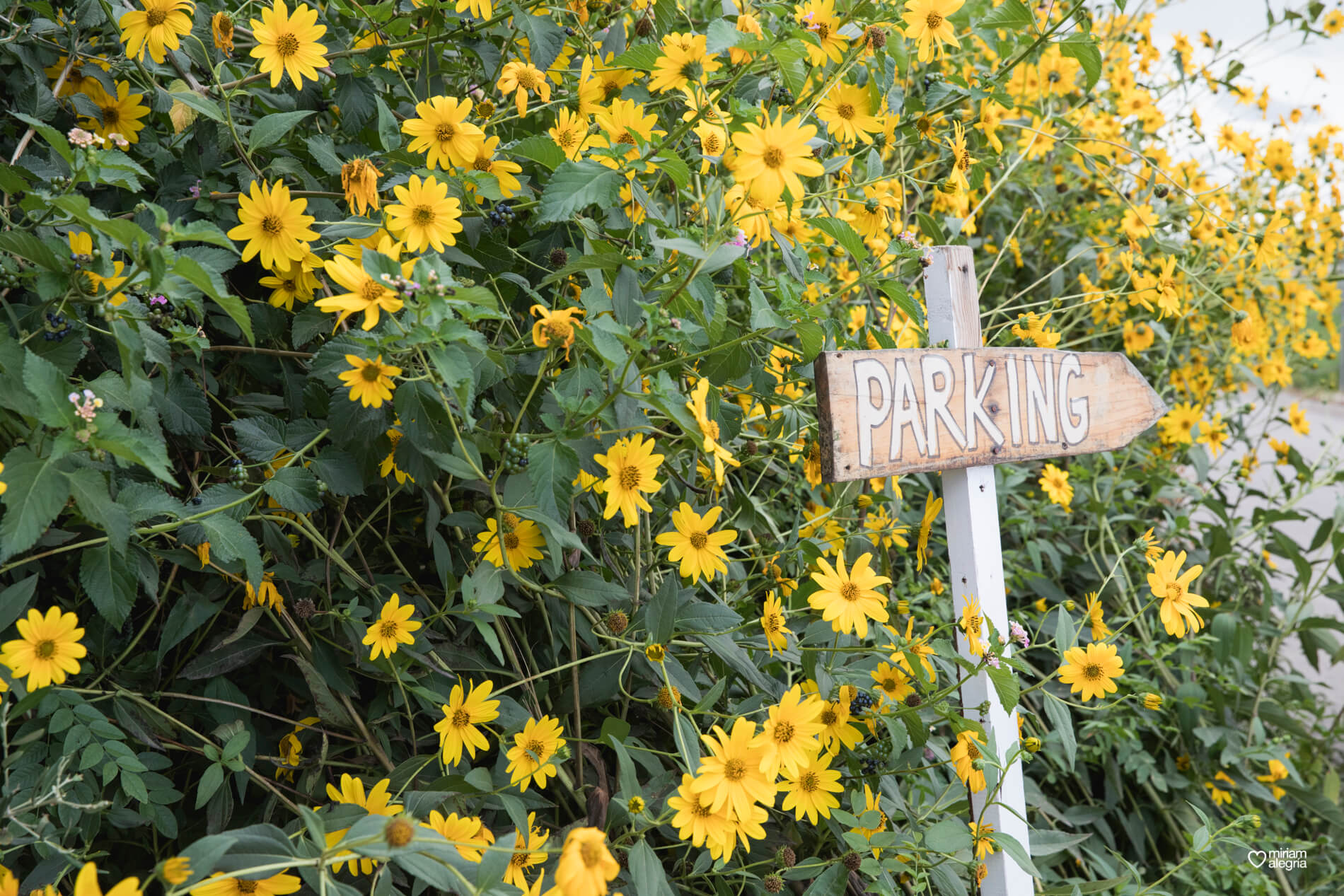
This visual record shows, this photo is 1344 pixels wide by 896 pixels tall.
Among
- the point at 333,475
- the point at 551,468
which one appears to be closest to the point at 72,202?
the point at 333,475

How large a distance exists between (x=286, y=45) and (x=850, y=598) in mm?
798

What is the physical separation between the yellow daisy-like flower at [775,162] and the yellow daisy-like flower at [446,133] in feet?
0.91

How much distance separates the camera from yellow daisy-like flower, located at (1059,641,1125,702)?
3.19 feet

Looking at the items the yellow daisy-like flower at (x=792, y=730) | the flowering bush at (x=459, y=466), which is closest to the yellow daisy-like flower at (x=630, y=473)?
the flowering bush at (x=459, y=466)

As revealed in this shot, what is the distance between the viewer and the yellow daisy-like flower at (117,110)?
966 mm

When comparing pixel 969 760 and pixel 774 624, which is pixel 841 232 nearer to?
pixel 774 624

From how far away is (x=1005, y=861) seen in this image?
3.49 ft

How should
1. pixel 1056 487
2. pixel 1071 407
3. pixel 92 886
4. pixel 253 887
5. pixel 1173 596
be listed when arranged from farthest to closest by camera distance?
pixel 1056 487 → pixel 1071 407 → pixel 1173 596 → pixel 253 887 → pixel 92 886

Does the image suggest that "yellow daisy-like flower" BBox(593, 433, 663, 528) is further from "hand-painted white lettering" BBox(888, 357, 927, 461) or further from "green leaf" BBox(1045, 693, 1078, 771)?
"green leaf" BBox(1045, 693, 1078, 771)

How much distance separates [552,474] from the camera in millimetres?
770

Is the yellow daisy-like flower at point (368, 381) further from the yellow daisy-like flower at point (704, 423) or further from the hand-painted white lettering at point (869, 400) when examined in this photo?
the hand-painted white lettering at point (869, 400)
